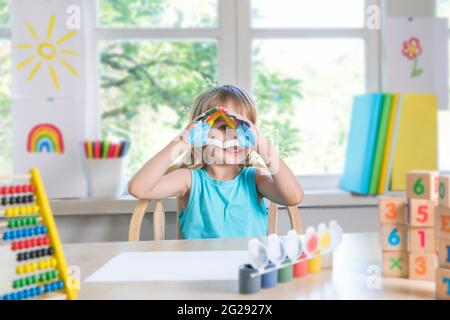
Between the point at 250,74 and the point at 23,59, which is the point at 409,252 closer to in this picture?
the point at 250,74

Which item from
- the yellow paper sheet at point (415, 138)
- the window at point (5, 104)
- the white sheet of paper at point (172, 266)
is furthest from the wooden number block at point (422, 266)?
the window at point (5, 104)

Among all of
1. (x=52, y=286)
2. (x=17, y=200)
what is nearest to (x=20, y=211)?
(x=17, y=200)

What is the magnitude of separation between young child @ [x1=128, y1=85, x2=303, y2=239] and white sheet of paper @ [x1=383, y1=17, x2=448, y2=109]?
807 mm

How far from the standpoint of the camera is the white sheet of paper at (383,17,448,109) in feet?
6.57

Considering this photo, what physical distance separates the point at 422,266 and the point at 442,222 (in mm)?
103

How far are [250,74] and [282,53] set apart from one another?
0.18 metres

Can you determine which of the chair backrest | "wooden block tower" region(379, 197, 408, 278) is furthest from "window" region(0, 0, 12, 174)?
"wooden block tower" region(379, 197, 408, 278)

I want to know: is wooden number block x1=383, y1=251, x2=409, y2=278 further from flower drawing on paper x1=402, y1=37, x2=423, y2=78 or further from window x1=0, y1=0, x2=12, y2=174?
window x1=0, y1=0, x2=12, y2=174

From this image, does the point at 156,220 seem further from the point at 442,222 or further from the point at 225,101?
the point at 442,222

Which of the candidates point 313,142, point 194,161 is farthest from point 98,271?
point 313,142

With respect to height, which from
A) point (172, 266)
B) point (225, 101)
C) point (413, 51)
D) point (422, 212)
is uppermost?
point (413, 51)

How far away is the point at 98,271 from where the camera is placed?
3.01 ft

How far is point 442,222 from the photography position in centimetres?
77
